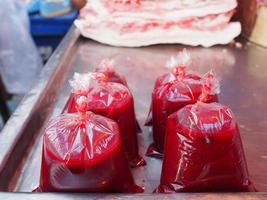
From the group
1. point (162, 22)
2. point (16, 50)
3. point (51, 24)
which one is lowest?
point (16, 50)

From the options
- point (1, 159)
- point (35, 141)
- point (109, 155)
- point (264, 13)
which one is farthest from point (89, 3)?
point (109, 155)

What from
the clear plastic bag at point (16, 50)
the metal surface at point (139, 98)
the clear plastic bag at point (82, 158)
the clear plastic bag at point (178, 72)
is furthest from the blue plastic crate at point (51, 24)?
the clear plastic bag at point (82, 158)

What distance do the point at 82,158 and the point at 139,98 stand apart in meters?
0.54

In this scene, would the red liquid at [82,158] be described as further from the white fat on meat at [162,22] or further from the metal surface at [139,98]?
the white fat on meat at [162,22]

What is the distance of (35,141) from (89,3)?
0.79 m

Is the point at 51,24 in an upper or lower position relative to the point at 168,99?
lower

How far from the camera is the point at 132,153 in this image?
2.65 ft

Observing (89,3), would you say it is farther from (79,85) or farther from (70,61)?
(79,85)

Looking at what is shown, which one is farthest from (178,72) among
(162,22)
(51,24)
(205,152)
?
(51,24)

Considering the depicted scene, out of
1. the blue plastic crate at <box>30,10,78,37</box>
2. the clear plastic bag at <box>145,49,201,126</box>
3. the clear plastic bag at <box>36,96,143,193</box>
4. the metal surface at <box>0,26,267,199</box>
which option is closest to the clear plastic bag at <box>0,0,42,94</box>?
the blue plastic crate at <box>30,10,78,37</box>

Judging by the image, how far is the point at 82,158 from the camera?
1.94 ft

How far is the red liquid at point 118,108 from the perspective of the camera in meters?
0.75

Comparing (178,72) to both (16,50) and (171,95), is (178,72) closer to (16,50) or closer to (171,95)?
(171,95)

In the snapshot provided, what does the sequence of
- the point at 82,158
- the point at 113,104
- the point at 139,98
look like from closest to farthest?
the point at 82,158 → the point at 113,104 → the point at 139,98
